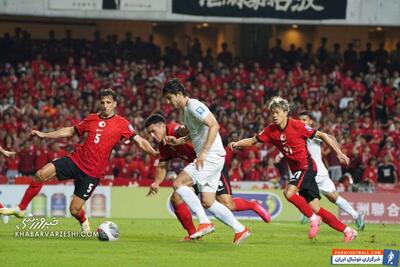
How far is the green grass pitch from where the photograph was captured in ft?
39.1

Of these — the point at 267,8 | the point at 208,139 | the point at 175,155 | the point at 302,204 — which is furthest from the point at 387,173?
the point at 208,139

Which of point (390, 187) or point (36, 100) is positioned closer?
point (390, 187)

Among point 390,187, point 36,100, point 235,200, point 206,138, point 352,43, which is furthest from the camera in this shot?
point 352,43

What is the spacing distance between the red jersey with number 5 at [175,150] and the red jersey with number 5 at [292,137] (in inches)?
45.6

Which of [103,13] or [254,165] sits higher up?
[103,13]

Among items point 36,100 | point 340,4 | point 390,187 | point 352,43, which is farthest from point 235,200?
point 352,43

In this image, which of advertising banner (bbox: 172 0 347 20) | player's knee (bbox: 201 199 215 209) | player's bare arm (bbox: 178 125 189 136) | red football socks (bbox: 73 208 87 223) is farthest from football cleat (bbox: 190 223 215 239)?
advertising banner (bbox: 172 0 347 20)

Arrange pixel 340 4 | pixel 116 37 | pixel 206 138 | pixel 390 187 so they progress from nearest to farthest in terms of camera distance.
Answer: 1. pixel 206 138
2. pixel 390 187
3. pixel 340 4
4. pixel 116 37

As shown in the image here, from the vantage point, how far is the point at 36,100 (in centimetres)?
3028

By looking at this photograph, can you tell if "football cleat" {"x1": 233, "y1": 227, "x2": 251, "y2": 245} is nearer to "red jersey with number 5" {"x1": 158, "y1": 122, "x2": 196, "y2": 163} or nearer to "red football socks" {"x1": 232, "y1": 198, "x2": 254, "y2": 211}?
"red jersey with number 5" {"x1": 158, "y1": 122, "x2": 196, "y2": 163}

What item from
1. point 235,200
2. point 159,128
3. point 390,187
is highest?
point 159,128

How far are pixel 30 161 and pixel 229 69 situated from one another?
963cm

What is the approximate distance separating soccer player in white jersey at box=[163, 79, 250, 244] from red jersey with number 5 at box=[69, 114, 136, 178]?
4.57 feet

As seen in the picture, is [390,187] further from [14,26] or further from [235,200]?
[14,26]
